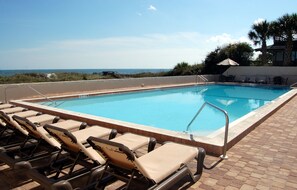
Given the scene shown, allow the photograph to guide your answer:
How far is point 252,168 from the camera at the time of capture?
158 inches

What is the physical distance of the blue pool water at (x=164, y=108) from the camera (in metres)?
9.44

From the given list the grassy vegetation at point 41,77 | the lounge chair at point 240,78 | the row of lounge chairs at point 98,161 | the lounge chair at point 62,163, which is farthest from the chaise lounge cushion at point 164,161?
the lounge chair at point 240,78

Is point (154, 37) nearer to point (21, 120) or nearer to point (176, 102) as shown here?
point (176, 102)

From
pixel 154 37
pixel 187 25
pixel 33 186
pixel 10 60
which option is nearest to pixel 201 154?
pixel 33 186

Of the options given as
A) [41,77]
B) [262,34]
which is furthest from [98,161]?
[262,34]

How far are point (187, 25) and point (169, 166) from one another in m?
20.0

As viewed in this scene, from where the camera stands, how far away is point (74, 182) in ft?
11.5

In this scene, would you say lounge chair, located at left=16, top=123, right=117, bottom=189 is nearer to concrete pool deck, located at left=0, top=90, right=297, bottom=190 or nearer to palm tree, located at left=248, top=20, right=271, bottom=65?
concrete pool deck, located at left=0, top=90, right=297, bottom=190

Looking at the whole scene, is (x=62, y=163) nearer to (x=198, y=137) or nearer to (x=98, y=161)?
(x=98, y=161)

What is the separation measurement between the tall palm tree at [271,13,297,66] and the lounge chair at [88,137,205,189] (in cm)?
2405

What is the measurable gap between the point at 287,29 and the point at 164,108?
17.9 metres

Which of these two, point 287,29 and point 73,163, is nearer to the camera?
point 73,163

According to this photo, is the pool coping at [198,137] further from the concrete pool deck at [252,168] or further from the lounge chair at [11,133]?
the lounge chair at [11,133]

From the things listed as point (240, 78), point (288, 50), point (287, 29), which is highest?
point (287, 29)
